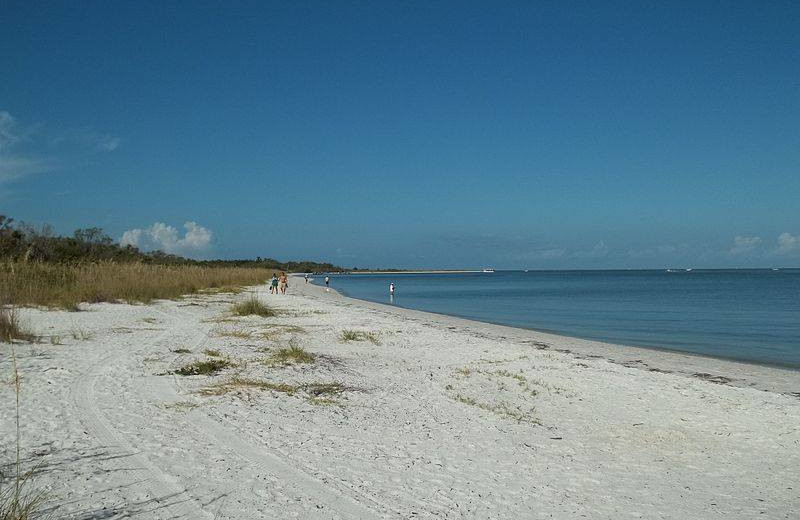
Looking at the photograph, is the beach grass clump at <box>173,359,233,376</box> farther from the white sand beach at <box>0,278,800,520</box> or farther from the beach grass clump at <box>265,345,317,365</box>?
the beach grass clump at <box>265,345,317,365</box>

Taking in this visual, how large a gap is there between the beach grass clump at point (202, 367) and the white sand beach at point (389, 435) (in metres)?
0.30

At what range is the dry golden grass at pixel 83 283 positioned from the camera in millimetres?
14875

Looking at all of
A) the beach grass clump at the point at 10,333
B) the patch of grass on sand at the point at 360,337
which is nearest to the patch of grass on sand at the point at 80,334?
the beach grass clump at the point at 10,333

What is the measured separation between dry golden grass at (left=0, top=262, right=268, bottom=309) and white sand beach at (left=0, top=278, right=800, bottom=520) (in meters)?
5.40

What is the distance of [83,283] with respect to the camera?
18.2 meters

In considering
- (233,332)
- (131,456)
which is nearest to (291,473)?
→ (131,456)

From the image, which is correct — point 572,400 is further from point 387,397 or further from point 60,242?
point 60,242

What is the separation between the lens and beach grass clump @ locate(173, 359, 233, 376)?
7977 mm

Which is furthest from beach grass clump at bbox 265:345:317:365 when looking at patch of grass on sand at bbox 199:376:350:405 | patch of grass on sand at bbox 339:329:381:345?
patch of grass on sand at bbox 339:329:381:345

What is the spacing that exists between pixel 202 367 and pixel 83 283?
12.5 m

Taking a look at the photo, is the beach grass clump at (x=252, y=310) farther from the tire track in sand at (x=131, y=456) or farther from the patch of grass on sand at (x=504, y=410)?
the patch of grass on sand at (x=504, y=410)

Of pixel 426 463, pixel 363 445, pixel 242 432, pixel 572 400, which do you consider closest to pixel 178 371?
pixel 242 432

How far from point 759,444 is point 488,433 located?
3.04 metres

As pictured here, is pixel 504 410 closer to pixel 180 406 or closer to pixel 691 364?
pixel 180 406
